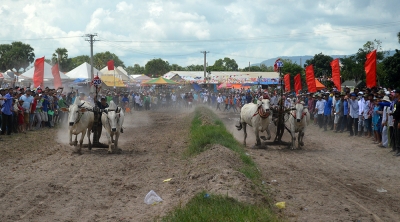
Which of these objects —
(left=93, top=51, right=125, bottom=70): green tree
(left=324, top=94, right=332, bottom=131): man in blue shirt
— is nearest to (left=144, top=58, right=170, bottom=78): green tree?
(left=93, top=51, right=125, bottom=70): green tree

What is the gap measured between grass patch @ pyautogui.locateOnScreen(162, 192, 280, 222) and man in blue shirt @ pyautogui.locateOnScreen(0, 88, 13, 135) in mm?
14150

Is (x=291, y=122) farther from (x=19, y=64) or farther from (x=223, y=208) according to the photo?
(x=19, y=64)

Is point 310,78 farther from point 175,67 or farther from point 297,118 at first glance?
point 175,67

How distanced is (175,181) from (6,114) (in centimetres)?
1180

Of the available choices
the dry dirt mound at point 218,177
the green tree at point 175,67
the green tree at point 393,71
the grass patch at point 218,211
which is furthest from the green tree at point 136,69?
the grass patch at point 218,211

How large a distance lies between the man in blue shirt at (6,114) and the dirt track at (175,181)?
114 inches

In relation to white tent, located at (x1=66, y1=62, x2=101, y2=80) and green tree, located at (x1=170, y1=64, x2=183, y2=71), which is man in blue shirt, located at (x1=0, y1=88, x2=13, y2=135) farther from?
green tree, located at (x1=170, y1=64, x2=183, y2=71)

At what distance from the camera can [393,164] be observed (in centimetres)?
1330

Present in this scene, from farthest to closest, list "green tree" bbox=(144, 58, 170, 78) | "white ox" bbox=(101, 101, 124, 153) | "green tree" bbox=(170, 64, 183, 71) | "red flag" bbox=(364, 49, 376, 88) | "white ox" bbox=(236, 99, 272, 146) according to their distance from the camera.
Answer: "green tree" bbox=(170, 64, 183, 71), "green tree" bbox=(144, 58, 170, 78), "red flag" bbox=(364, 49, 376, 88), "white ox" bbox=(236, 99, 272, 146), "white ox" bbox=(101, 101, 124, 153)

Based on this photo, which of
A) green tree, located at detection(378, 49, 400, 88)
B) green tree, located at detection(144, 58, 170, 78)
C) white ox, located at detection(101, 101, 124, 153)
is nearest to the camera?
white ox, located at detection(101, 101, 124, 153)

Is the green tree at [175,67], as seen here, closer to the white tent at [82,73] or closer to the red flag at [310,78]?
the white tent at [82,73]

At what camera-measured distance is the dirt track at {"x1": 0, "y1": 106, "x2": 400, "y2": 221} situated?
8.27 meters

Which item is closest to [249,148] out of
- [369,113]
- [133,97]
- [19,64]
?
[369,113]

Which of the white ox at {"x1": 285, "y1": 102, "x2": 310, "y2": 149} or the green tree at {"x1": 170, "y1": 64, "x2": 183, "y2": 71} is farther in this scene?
the green tree at {"x1": 170, "y1": 64, "x2": 183, "y2": 71}
